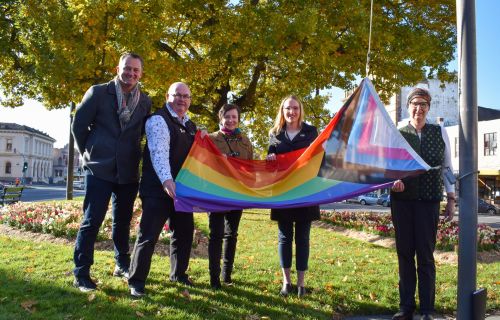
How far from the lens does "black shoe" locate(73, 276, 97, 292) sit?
4.75 metres

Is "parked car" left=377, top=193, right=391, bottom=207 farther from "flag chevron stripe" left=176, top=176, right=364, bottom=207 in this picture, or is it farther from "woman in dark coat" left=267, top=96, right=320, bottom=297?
"flag chevron stripe" left=176, top=176, right=364, bottom=207

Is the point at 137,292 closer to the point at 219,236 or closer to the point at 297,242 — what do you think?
the point at 219,236

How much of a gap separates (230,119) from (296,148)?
2.84 feet

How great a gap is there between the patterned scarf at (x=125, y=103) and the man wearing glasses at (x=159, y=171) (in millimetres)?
325

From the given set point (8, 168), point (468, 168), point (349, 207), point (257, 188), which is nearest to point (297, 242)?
A: point (257, 188)

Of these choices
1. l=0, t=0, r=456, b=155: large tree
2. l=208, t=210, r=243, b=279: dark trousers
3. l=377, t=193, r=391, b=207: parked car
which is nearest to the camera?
l=208, t=210, r=243, b=279: dark trousers

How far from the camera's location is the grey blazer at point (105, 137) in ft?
15.4

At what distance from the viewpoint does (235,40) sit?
440 inches

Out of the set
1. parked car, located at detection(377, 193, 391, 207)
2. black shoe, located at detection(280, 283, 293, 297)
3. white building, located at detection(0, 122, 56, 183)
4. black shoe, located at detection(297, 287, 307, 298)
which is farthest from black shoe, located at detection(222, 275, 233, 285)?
white building, located at detection(0, 122, 56, 183)

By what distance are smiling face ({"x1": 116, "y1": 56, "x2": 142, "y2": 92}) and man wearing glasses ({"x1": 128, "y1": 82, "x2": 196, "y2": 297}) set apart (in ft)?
1.45

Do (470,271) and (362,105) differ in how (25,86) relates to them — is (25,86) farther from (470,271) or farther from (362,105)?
(470,271)

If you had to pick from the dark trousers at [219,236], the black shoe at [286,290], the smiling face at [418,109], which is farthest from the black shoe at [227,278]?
the smiling face at [418,109]

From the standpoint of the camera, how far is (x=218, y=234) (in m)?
5.22

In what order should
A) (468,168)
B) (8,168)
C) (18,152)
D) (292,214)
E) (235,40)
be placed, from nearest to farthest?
(468,168), (292,214), (235,40), (8,168), (18,152)
